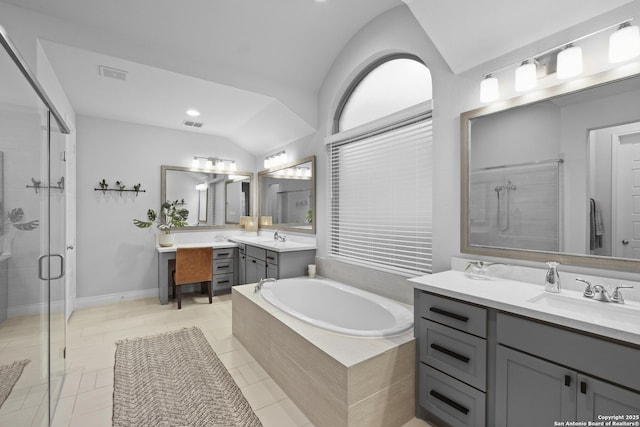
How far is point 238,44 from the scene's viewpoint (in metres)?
2.90

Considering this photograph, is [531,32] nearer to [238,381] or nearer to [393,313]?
[393,313]

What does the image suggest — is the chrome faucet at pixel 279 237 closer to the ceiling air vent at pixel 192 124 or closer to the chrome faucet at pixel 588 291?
the ceiling air vent at pixel 192 124

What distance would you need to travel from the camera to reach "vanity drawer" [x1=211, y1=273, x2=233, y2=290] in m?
4.30

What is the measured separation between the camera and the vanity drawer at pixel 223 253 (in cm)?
429

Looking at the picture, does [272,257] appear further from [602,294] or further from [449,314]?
[602,294]

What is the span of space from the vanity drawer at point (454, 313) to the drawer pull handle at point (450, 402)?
0.40 m

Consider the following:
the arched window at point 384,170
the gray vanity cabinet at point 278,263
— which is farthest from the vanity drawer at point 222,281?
the arched window at point 384,170

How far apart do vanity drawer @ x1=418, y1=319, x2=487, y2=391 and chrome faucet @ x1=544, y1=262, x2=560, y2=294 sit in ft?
1.55

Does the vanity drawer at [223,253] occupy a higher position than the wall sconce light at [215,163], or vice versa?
the wall sconce light at [215,163]

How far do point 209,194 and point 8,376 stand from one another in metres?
3.80

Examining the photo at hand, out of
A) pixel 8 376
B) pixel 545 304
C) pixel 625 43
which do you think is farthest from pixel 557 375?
pixel 8 376

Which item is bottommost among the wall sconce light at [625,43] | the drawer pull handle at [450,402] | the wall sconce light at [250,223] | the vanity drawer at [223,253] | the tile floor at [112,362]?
the tile floor at [112,362]

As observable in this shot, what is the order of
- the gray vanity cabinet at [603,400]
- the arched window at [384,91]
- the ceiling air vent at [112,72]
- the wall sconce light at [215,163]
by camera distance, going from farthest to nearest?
the wall sconce light at [215,163] → the ceiling air vent at [112,72] → the arched window at [384,91] → the gray vanity cabinet at [603,400]

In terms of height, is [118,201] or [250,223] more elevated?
[118,201]
